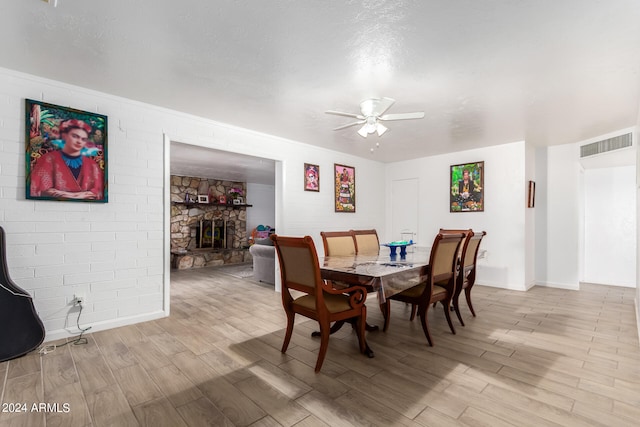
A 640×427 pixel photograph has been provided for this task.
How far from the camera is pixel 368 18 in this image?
189 centimetres

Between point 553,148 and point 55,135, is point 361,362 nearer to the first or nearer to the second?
point 55,135

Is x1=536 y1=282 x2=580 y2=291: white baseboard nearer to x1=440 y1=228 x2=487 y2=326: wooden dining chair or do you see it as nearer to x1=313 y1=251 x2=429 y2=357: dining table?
x1=440 y1=228 x2=487 y2=326: wooden dining chair

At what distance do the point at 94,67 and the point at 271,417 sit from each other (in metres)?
2.98

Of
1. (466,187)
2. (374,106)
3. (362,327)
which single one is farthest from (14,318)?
(466,187)

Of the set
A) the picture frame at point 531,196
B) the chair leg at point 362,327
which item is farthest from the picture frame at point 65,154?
the picture frame at point 531,196

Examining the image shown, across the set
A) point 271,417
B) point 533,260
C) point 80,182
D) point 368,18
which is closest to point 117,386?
point 271,417

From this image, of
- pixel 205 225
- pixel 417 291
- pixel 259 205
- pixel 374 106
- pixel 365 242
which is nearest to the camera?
pixel 417 291

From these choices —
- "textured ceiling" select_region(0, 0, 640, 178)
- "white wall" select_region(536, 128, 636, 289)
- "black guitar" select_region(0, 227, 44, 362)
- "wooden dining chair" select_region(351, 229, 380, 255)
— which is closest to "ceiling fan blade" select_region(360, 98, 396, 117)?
"textured ceiling" select_region(0, 0, 640, 178)

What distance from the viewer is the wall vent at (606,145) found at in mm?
4184

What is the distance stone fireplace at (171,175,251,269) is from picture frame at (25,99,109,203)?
4.50 meters

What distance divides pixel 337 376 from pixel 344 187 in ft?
13.0

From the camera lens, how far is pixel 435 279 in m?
2.71

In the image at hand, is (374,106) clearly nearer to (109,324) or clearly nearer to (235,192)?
(109,324)

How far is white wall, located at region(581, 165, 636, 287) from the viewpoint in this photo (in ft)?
16.8
